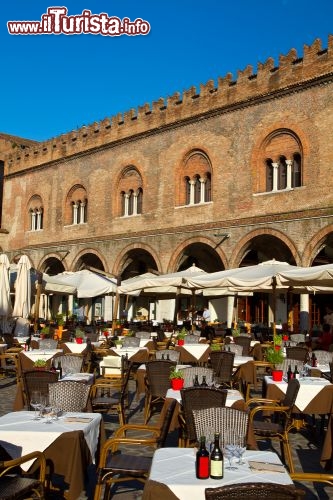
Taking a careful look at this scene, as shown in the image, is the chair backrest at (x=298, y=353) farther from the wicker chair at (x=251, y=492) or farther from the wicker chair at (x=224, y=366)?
the wicker chair at (x=251, y=492)

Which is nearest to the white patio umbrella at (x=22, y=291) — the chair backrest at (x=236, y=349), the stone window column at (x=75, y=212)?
the chair backrest at (x=236, y=349)

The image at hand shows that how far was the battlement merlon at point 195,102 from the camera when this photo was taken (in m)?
19.3

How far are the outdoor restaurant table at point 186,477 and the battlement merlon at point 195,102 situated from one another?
17233 mm

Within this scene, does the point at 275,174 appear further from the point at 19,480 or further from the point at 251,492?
the point at 251,492

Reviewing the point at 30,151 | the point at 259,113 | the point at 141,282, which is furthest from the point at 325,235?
the point at 30,151

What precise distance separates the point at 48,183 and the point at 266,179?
13799 millimetres

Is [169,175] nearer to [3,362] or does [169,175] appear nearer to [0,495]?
[3,362]

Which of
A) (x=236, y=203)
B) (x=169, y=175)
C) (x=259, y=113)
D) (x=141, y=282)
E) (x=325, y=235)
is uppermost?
(x=259, y=113)

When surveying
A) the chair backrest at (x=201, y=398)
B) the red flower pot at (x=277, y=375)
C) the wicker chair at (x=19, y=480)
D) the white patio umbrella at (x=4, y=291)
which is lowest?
the wicker chair at (x=19, y=480)

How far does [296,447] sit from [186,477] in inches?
161

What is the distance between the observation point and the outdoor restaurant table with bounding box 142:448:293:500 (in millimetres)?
3385

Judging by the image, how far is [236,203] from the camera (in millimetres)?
21125

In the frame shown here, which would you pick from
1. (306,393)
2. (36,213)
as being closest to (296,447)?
(306,393)

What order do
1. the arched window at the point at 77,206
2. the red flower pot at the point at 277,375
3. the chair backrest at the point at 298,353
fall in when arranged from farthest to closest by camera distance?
the arched window at the point at 77,206 → the chair backrest at the point at 298,353 → the red flower pot at the point at 277,375
